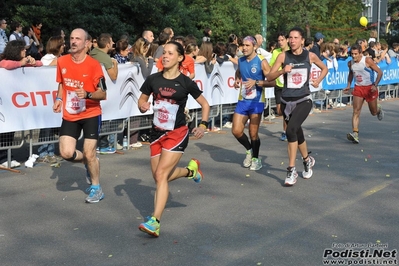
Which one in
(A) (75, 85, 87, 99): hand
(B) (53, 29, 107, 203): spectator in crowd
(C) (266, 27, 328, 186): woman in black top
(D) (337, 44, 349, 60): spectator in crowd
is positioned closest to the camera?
(A) (75, 85, 87, 99): hand

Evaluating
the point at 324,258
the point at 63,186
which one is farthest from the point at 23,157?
the point at 324,258

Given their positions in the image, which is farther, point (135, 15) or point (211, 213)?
point (135, 15)

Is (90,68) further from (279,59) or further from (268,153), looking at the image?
(268,153)

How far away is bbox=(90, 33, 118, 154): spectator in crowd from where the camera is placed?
10750mm

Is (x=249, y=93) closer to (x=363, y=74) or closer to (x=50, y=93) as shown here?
(x=50, y=93)

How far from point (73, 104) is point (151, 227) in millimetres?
2074

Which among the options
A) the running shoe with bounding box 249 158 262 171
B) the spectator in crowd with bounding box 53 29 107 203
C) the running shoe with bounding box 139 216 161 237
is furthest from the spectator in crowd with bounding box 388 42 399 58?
the running shoe with bounding box 139 216 161 237

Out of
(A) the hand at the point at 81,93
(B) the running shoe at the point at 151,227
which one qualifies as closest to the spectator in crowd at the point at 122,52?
(A) the hand at the point at 81,93

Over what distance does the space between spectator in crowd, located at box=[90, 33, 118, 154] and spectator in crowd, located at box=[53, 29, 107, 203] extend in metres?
2.54

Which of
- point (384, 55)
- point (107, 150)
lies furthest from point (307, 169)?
point (384, 55)

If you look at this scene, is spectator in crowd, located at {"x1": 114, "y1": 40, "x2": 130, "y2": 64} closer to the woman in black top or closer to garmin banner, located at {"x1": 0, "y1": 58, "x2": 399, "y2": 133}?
garmin banner, located at {"x1": 0, "y1": 58, "x2": 399, "y2": 133}

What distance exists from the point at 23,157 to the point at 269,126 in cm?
613

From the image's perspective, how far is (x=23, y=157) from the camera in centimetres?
1098

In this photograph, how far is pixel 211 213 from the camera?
757cm
